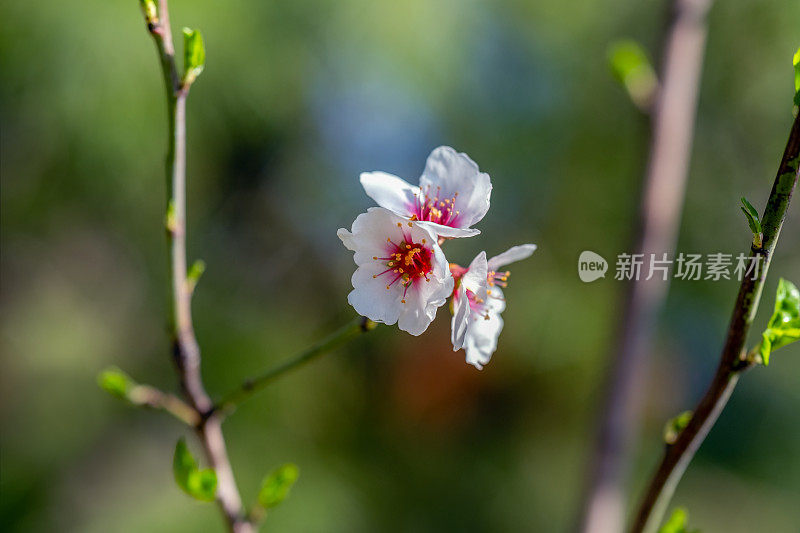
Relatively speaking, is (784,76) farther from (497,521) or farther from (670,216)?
(497,521)

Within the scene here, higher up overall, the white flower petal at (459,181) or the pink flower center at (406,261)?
the white flower petal at (459,181)

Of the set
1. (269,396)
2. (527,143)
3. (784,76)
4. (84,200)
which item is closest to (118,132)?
(84,200)

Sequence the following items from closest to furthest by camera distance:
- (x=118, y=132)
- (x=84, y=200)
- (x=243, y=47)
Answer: (x=118, y=132) < (x=243, y=47) < (x=84, y=200)

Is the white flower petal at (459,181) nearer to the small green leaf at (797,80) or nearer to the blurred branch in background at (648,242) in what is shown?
the small green leaf at (797,80)

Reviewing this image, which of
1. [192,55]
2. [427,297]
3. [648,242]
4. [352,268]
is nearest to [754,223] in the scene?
[427,297]

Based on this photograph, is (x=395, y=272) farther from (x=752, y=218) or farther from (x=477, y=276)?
(x=752, y=218)

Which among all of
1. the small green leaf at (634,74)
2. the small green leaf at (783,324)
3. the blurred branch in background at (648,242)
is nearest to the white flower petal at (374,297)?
the small green leaf at (783,324)

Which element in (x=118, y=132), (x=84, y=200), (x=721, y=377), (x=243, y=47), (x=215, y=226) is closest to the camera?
(x=721, y=377)
